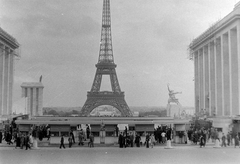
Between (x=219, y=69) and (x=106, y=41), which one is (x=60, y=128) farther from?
(x=106, y=41)

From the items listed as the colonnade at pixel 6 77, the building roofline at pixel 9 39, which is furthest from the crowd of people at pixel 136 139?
the colonnade at pixel 6 77

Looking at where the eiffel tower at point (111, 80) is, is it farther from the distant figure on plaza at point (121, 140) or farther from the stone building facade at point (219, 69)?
A: the distant figure on plaza at point (121, 140)

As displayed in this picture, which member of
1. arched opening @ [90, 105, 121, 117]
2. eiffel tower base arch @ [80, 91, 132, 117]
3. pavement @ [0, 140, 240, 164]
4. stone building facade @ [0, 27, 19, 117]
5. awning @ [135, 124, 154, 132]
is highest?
stone building facade @ [0, 27, 19, 117]

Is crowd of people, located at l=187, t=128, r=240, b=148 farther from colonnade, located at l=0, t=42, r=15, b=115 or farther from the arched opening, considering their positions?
the arched opening

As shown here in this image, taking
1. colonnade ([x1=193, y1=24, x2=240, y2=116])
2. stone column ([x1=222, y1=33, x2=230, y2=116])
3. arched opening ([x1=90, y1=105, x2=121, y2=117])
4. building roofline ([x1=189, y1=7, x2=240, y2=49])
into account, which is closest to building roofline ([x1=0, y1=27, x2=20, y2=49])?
arched opening ([x1=90, y1=105, x2=121, y2=117])

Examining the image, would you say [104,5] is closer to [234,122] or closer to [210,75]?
[210,75]

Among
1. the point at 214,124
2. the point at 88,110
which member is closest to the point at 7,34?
the point at 88,110

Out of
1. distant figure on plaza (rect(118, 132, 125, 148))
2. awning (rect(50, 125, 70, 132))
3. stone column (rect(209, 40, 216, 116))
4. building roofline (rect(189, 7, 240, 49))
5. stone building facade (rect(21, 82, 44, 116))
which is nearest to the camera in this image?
distant figure on plaza (rect(118, 132, 125, 148))
